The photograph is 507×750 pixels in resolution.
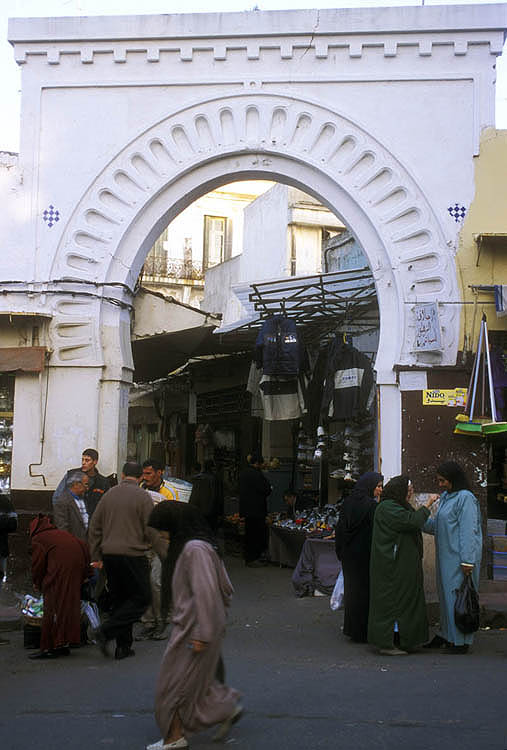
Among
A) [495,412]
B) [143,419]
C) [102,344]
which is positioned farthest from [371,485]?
[143,419]

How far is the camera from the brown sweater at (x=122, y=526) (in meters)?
7.37

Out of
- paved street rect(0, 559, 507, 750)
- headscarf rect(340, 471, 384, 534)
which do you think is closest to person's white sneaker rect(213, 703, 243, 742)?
paved street rect(0, 559, 507, 750)

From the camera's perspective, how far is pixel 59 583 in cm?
747

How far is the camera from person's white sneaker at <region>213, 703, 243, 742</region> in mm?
4891

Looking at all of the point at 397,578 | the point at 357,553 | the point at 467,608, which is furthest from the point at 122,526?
the point at 467,608

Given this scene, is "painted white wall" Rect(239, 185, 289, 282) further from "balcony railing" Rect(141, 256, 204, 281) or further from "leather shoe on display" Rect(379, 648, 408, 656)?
"leather shoe on display" Rect(379, 648, 408, 656)

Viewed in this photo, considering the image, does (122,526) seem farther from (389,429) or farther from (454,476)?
(389,429)

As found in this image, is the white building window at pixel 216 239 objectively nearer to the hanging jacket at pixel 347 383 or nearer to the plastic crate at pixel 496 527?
the hanging jacket at pixel 347 383

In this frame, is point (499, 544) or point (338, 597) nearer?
point (338, 597)

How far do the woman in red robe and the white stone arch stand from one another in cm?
295

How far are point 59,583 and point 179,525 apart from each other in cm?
266

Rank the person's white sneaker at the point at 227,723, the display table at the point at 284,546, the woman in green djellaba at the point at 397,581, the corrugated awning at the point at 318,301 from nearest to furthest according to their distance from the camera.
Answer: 1. the person's white sneaker at the point at 227,723
2. the woman in green djellaba at the point at 397,581
3. the corrugated awning at the point at 318,301
4. the display table at the point at 284,546

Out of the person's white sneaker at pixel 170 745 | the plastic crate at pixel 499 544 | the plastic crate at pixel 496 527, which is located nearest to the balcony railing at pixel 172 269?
the plastic crate at pixel 496 527

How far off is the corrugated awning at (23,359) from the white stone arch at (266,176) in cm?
29
